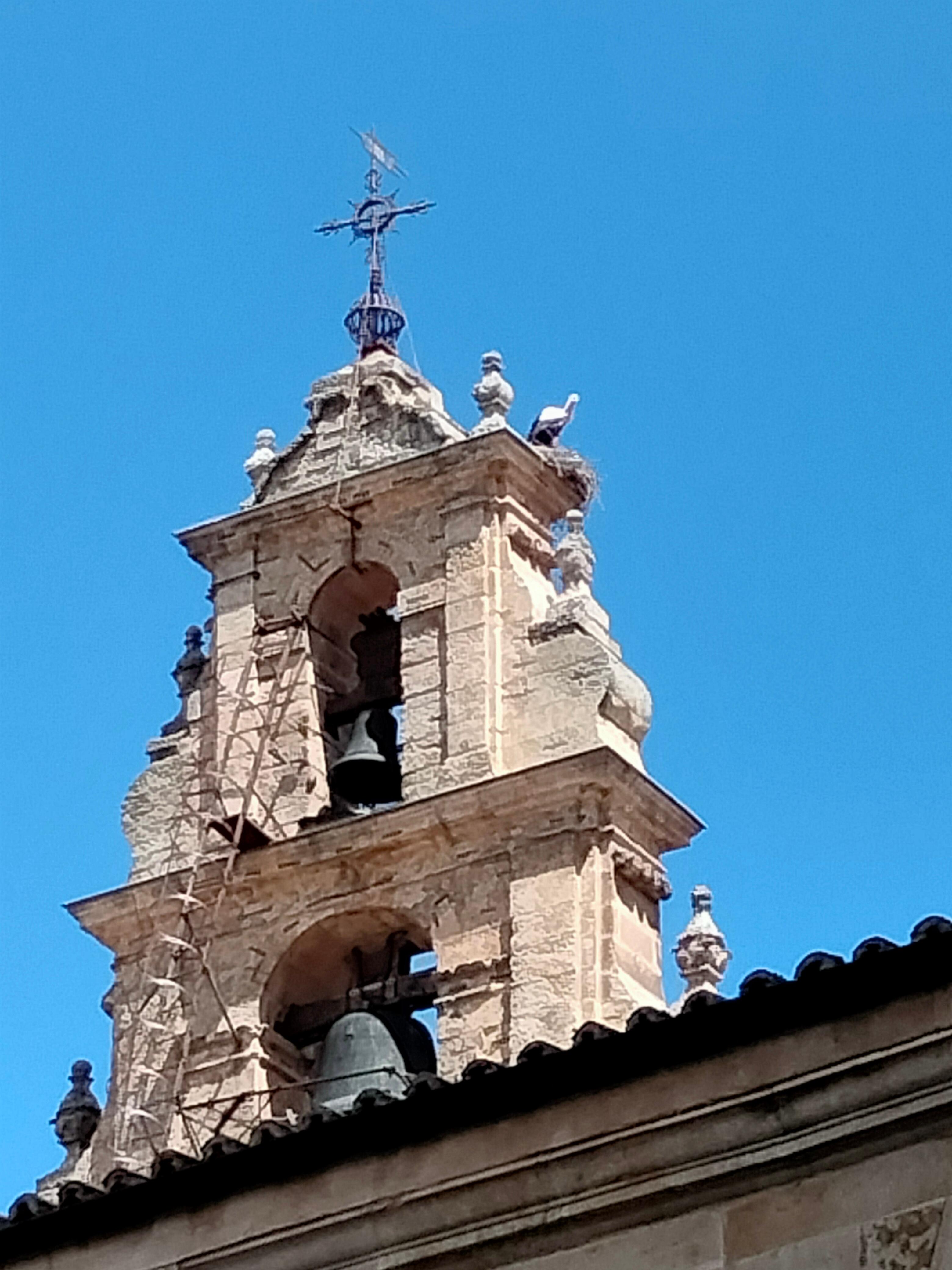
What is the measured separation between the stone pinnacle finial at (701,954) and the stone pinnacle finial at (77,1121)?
318 cm

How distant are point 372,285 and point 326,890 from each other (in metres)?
4.78

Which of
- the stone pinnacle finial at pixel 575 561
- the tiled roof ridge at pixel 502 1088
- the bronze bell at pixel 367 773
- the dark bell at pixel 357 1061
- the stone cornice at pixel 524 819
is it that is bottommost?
the tiled roof ridge at pixel 502 1088

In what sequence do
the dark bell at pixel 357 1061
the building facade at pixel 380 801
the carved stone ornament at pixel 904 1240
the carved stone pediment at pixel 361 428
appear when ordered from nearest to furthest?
the carved stone ornament at pixel 904 1240 → the dark bell at pixel 357 1061 → the building facade at pixel 380 801 → the carved stone pediment at pixel 361 428

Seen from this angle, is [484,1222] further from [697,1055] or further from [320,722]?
[320,722]

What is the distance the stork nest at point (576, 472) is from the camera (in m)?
21.1

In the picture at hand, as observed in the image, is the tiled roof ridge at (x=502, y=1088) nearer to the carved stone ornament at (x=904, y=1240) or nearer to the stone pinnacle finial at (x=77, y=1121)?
the carved stone ornament at (x=904, y=1240)

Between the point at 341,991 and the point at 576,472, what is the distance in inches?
136

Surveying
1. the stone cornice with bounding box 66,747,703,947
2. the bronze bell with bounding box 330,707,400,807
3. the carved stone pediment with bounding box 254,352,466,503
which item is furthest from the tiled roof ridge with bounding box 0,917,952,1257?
A: the carved stone pediment with bounding box 254,352,466,503

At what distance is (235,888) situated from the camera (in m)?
19.9

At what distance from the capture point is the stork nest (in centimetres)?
2109

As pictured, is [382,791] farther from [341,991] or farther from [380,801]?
[341,991]

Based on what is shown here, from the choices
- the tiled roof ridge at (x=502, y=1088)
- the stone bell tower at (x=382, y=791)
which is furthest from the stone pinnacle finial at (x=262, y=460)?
the tiled roof ridge at (x=502, y=1088)

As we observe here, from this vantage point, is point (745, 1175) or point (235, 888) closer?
Answer: point (745, 1175)

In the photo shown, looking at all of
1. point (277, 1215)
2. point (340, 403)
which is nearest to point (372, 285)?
point (340, 403)
